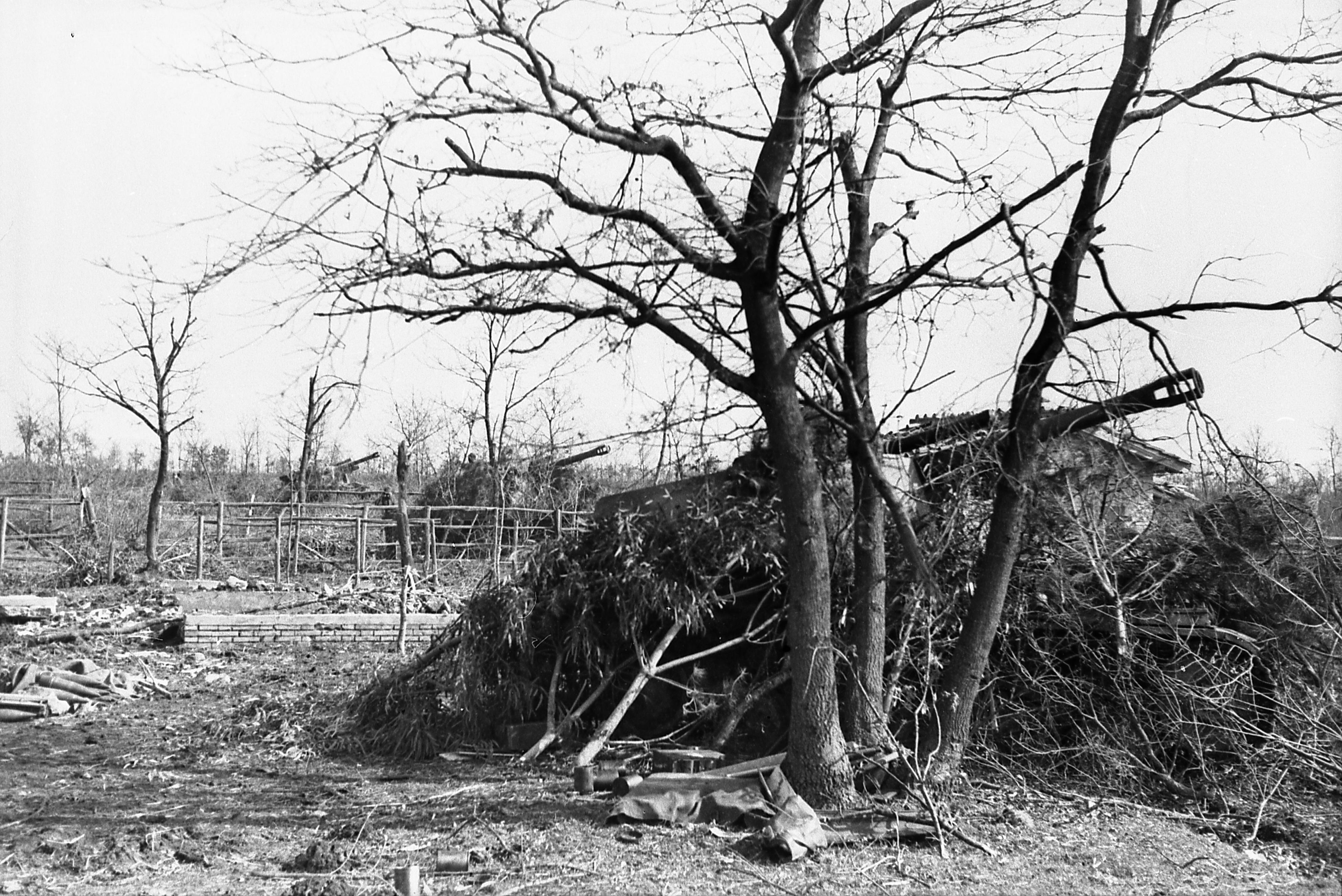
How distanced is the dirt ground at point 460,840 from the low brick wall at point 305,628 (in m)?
5.52


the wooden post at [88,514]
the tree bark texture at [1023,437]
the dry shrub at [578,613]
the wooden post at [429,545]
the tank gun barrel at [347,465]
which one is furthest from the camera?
the tank gun barrel at [347,465]

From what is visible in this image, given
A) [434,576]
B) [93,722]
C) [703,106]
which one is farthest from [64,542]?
[703,106]

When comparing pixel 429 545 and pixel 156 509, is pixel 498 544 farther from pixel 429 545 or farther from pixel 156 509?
pixel 156 509

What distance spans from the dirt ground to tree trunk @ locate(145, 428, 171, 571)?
12410mm

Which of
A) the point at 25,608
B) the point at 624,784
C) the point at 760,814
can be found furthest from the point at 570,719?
the point at 25,608

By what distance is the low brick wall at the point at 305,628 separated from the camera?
1416 cm

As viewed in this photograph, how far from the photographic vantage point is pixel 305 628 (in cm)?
1496

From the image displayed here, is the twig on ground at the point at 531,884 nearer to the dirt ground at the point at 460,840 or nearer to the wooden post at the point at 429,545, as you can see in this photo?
the dirt ground at the point at 460,840

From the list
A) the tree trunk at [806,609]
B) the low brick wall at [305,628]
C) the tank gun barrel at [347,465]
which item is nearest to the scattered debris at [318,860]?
the tree trunk at [806,609]

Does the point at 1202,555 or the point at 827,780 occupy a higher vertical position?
the point at 1202,555

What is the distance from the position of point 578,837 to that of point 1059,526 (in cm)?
409

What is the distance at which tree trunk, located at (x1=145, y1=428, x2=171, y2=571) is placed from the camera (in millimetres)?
20297

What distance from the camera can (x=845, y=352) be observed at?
7094 mm

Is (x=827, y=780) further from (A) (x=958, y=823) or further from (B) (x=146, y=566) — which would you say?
→ (B) (x=146, y=566)
